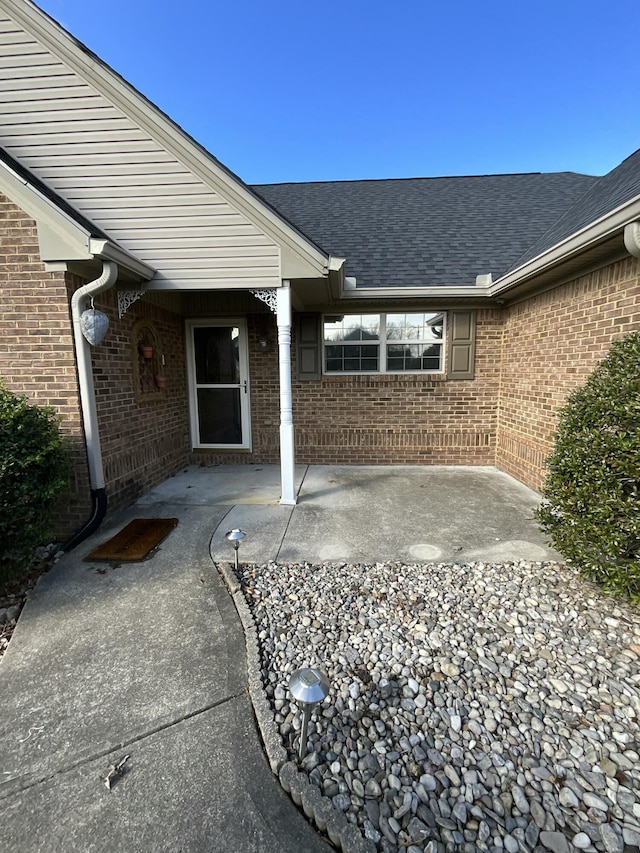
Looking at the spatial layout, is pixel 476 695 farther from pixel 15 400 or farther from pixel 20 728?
pixel 15 400

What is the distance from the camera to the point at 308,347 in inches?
257

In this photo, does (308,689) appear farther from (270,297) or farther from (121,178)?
(121,178)

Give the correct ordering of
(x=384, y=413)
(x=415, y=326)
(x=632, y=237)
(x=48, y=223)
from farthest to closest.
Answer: (x=384, y=413)
(x=415, y=326)
(x=48, y=223)
(x=632, y=237)

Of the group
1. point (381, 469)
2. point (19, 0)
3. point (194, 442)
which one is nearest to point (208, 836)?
point (381, 469)

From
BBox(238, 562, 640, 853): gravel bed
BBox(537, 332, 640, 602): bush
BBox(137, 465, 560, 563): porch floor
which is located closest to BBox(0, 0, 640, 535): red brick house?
BBox(137, 465, 560, 563): porch floor

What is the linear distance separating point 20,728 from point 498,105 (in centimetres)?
1658

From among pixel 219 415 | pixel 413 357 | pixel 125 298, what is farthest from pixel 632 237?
pixel 219 415

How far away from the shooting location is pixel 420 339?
6441 mm

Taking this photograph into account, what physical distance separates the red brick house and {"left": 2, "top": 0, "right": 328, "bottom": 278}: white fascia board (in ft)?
0.06

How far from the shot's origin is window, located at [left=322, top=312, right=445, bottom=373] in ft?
21.1

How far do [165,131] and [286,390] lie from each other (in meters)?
3.00

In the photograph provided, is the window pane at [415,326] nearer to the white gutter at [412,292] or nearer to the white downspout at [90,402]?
the white gutter at [412,292]

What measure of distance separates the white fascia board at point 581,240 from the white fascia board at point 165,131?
2.39 metres

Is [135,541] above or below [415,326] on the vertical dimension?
below
